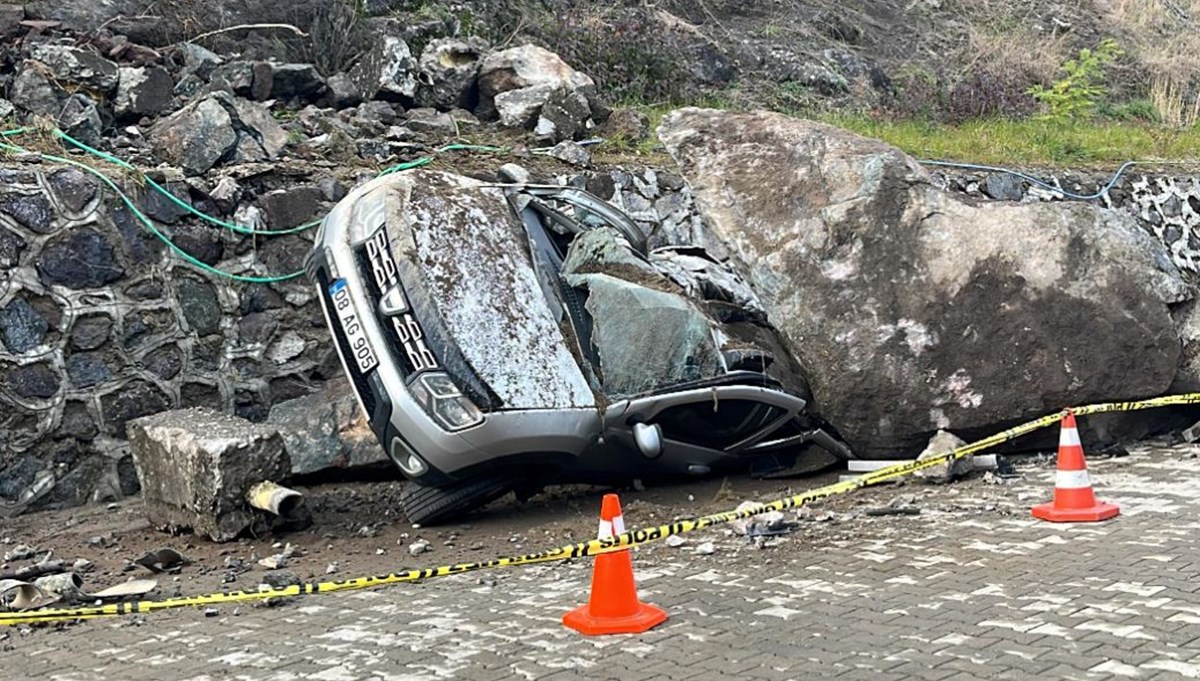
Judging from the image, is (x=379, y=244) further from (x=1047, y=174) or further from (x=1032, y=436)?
(x=1047, y=174)

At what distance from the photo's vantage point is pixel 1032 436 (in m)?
8.23

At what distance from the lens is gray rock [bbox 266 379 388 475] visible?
25.9 feet

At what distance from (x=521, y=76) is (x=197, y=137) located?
3.49m

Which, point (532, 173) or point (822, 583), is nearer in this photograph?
point (822, 583)

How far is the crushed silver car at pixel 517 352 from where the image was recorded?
21.8 ft

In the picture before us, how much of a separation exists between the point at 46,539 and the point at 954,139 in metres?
9.97

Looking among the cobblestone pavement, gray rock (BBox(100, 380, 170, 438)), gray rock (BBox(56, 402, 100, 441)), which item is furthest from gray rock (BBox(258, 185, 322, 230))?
the cobblestone pavement

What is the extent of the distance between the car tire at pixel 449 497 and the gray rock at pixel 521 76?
529cm

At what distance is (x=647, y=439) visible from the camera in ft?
22.9

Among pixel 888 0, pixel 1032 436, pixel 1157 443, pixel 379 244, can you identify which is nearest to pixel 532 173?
pixel 379 244

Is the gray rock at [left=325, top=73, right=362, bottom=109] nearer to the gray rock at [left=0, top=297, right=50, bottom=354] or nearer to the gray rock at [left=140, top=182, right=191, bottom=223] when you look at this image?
the gray rock at [left=140, top=182, right=191, bottom=223]

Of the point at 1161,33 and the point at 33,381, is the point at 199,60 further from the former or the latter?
the point at 1161,33

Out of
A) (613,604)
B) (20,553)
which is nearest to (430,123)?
(20,553)

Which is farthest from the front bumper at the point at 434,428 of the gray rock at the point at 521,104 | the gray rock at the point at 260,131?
the gray rock at the point at 521,104
